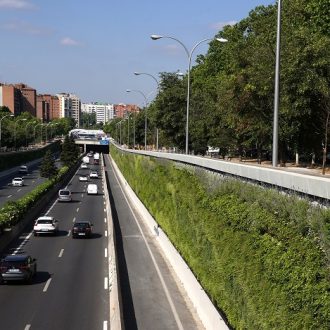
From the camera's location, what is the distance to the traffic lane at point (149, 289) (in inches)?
778

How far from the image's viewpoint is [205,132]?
6631 centimetres

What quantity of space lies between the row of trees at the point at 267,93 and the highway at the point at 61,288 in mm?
14912

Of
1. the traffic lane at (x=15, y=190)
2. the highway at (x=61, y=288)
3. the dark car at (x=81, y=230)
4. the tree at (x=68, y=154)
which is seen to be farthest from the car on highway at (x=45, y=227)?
the tree at (x=68, y=154)

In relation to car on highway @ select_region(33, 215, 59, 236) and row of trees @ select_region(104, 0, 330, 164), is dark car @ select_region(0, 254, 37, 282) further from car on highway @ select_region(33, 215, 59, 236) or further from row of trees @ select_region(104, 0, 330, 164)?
row of trees @ select_region(104, 0, 330, 164)

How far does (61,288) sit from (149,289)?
3.87m

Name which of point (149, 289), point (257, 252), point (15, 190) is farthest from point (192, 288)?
point (15, 190)

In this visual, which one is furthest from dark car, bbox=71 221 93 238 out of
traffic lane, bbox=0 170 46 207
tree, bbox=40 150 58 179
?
tree, bbox=40 150 58 179

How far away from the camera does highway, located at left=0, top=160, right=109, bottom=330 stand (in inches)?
770

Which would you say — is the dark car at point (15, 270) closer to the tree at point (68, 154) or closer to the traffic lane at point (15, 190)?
the traffic lane at point (15, 190)

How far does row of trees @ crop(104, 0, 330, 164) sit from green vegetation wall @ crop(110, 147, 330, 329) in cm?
1230

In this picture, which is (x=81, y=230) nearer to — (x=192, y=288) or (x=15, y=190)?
(x=192, y=288)

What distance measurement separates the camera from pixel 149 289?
24.1 meters

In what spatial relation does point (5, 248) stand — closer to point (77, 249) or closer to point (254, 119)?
point (77, 249)

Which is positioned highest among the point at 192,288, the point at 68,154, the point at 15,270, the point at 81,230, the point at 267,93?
the point at 267,93
